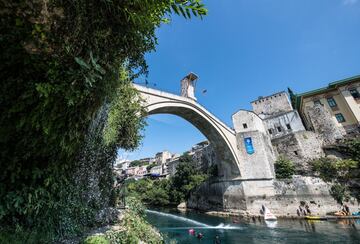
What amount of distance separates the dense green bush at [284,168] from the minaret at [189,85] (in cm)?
1179

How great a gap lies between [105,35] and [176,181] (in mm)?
28196

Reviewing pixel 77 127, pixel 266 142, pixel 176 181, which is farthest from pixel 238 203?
pixel 77 127

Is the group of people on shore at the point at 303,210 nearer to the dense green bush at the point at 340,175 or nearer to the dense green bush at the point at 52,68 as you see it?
the dense green bush at the point at 340,175

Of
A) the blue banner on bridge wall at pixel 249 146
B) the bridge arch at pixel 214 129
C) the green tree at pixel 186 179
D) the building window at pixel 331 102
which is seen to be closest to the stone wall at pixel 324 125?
the building window at pixel 331 102

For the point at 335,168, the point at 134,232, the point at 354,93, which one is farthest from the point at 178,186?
the point at 354,93

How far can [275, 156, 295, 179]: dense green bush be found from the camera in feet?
61.2

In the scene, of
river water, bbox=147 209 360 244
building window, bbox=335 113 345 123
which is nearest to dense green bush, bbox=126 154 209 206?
river water, bbox=147 209 360 244

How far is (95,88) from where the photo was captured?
8.00 feet

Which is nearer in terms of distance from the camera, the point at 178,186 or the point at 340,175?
the point at 340,175

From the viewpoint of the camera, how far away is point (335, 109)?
20484 millimetres

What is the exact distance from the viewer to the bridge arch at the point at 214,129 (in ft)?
51.9

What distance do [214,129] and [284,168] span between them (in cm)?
829

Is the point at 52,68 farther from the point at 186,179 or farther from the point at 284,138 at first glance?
the point at 186,179

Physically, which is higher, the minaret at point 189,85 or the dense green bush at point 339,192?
the minaret at point 189,85
